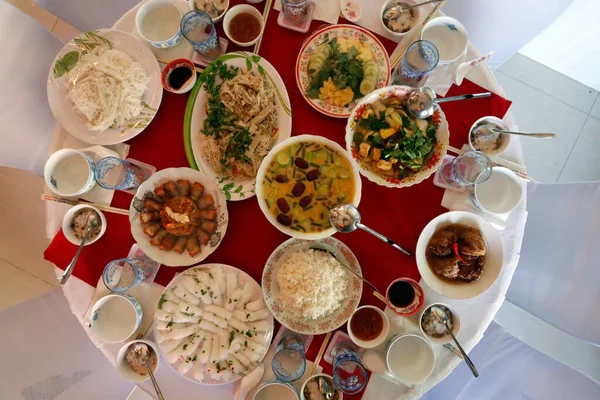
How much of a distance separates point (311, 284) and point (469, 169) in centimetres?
102

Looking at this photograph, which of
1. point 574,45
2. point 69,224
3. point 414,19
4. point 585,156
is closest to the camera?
point 69,224

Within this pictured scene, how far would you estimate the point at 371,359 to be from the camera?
1865mm

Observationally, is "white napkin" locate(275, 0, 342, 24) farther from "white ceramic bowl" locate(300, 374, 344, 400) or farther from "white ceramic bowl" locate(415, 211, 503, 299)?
"white ceramic bowl" locate(300, 374, 344, 400)

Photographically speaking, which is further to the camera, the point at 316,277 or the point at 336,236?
the point at 336,236

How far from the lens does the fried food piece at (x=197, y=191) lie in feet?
6.18

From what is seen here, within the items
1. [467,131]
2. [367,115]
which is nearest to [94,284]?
[367,115]

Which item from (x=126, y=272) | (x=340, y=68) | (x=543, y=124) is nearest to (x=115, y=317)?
(x=126, y=272)

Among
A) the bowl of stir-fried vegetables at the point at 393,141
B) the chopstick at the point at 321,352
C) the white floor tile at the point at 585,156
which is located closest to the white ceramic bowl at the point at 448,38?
the bowl of stir-fried vegetables at the point at 393,141

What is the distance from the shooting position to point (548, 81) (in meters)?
3.65

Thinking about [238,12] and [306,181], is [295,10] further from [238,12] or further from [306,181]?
[306,181]

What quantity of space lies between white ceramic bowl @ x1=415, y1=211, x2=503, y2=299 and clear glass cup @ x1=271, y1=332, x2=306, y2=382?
739 millimetres

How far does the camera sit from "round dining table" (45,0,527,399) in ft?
6.38

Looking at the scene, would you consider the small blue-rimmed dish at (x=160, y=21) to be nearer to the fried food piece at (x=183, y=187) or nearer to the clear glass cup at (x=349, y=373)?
the fried food piece at (x=183, y=187)

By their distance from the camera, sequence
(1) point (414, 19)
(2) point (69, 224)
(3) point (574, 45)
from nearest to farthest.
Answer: (2) point (69, 224)
(1) point (414, 19)
(3) point (574, 45)
